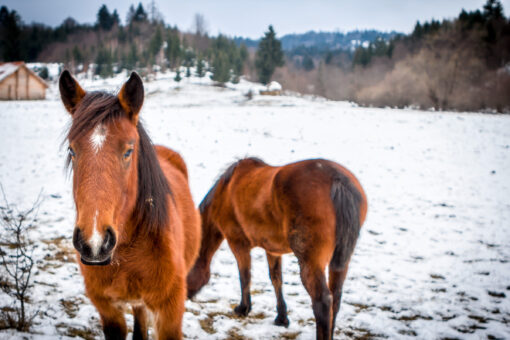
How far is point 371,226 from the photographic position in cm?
642

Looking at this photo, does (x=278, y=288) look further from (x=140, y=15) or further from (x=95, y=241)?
(x=140, y=15)

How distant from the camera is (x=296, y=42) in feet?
646

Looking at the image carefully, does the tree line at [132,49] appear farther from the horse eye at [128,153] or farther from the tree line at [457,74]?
the horse eye at [128,153]

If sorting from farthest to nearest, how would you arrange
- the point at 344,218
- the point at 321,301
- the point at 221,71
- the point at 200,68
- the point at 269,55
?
the point at 269,55 < the point at 200,68 < the point at 221,71 < the point at 344,218 < the point at 321,301

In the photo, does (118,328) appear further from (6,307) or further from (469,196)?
(469,196)

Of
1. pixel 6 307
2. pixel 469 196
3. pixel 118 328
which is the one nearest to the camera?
pixel 118 328

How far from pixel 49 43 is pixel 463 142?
81.7 m

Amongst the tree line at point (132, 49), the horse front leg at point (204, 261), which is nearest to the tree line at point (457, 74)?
the horse front leg at point (204, 261)

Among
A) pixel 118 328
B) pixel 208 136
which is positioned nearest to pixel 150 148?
pixel 118 328

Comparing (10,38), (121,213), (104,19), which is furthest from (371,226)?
(104,19)

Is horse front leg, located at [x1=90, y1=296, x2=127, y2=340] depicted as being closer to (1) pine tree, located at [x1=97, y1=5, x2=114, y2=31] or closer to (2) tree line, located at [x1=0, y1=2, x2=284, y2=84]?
(2) tree line, located at [x1=0, y1=2, x2=284, y2=84]

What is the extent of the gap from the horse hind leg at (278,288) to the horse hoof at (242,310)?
38 cm

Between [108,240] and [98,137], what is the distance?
20.8 inches

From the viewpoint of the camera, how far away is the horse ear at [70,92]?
173 centimetres
